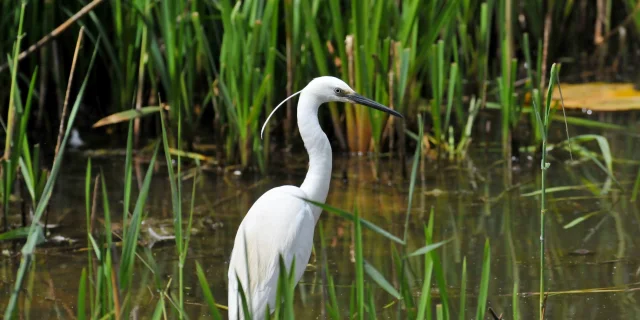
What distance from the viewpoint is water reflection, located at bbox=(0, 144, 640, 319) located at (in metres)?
3.22

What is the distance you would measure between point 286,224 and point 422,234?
1117mm

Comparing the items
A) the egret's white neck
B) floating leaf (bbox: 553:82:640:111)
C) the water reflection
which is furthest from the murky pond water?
floating leaf (bbox: 553:82:640:111)

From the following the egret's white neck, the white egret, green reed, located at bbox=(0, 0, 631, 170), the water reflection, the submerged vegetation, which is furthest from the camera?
green reed, located at bbox=(0, 0, 631, 170)

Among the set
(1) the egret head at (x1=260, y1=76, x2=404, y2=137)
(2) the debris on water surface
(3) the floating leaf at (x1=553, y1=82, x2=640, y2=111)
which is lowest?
(2) the debris on water surface

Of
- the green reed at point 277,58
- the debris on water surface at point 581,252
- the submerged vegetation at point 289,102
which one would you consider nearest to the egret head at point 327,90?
the submerged vegetation at point 289,102

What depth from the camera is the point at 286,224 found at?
9.53 ft

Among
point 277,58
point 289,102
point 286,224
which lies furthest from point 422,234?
point 277,58

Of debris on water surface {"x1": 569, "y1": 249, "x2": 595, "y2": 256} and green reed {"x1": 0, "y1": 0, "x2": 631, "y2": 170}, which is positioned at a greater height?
green reed {"x1": 0, "y1": 0, "x2": 631, "y2": 170}

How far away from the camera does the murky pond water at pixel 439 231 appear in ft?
10.6

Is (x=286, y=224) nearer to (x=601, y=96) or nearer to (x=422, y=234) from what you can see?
(x=422, y=234)

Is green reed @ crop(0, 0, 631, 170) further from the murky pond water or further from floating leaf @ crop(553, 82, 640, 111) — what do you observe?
floating leaf @ crop(553, 82, 640, 111)

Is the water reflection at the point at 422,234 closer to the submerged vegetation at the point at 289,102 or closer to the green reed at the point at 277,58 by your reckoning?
the submerged vegetation at the point at 289,102

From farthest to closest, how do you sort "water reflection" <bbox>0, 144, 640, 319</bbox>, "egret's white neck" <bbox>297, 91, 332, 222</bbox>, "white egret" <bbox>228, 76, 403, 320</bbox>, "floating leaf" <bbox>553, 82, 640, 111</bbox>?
"floating leaf" <bbox>553, 82, 640, 111</bbox> < "water reflection" <bbox>0, 144, 640, 319</bbox> < "egret's white neck" <bbox>297, 91, 332, 222</bbox> < "white egret" <bbox>228, 76, 403, 320</bbox>

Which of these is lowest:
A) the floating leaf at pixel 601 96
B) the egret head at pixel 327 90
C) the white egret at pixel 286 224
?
the white egret at pixel 286 224
